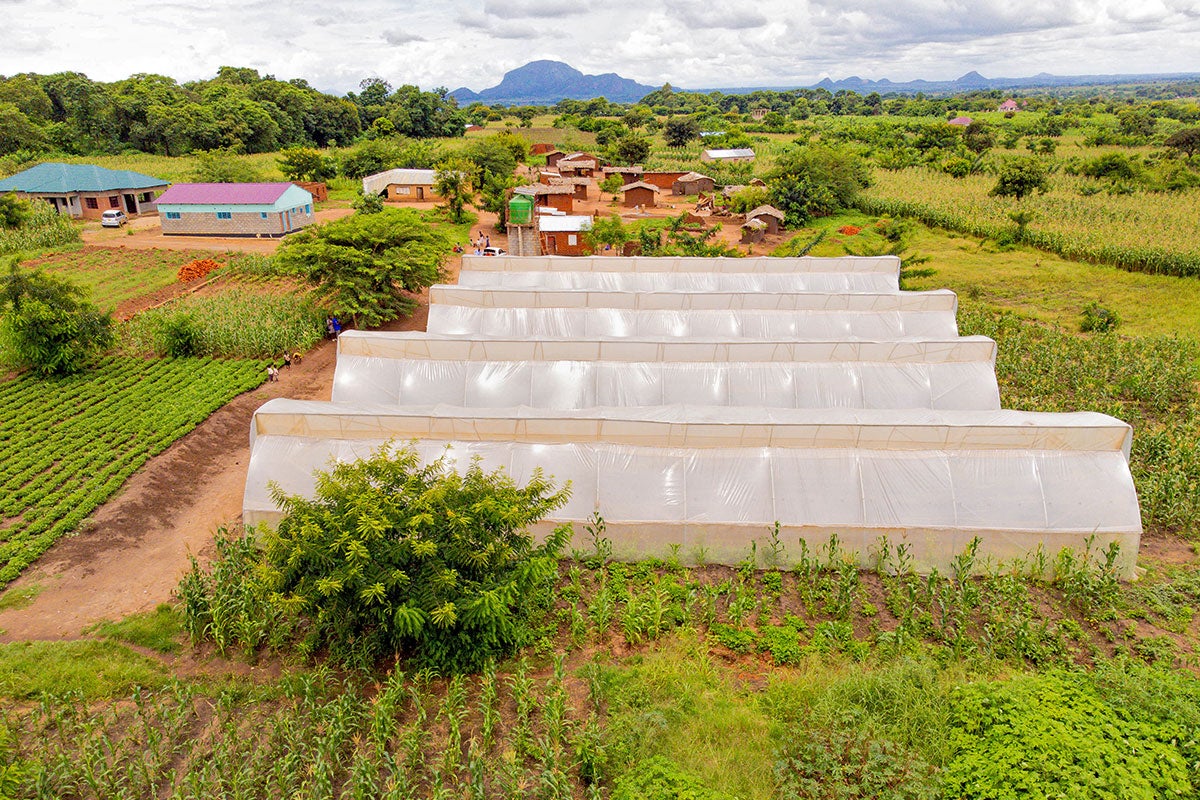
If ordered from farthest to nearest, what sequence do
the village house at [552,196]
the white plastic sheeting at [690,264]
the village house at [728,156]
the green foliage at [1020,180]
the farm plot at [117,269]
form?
the village house at [728,156] < the green foliage at [1020,180] < the village house at [552,196] < the farm plot at [117,269] < the white plastic sheeting at [690,264]

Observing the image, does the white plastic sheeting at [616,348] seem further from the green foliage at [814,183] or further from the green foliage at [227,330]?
the green foliage at [814,183]

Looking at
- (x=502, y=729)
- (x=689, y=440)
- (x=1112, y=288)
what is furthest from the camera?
(x=1112, y=288)

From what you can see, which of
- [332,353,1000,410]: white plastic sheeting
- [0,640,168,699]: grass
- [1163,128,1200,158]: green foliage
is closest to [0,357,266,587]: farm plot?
[0,640,168,699]: grass

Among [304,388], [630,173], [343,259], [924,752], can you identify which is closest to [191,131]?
[630,173]

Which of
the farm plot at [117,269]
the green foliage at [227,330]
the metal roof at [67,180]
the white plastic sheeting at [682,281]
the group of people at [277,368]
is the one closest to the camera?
the group of people at [277,368]

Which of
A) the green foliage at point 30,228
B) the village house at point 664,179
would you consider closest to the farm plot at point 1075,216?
the village house at point 664,179

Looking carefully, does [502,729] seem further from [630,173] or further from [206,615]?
[630,173]

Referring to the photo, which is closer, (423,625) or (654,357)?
(423,625)
